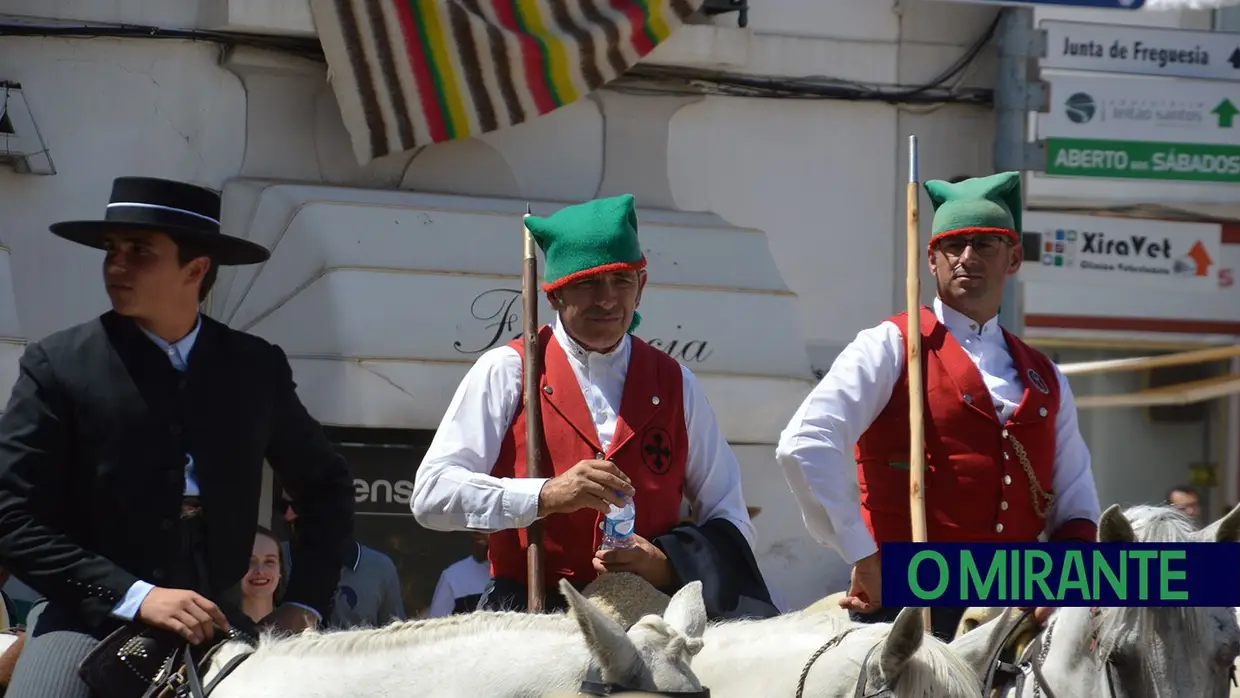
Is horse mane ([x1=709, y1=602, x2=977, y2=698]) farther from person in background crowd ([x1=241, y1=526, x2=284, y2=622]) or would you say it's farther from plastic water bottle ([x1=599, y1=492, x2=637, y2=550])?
person in background crowd ([x1=241, y1=526, x2=284, y2=622])

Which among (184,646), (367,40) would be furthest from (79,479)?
(367,40)

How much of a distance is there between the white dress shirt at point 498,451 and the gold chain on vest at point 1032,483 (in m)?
0.80

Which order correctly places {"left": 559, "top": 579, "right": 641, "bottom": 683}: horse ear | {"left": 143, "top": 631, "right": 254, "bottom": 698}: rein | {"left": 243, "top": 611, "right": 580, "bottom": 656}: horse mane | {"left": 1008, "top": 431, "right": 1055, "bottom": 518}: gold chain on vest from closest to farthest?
{"left": 559, "top": 579, "right": 641, "bottom": 683}: horse ear, {"left": 243, "top": 611, "right": 580, "bottom": 656}: horse mane, {"left": 143, "top": 631, "right": 254, "bottom": 698}: rein, {"left": 1008, "top": 431, "right": 1055, "bottom": 518}: gold chain on vest

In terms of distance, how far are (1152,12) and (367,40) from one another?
5.23 m

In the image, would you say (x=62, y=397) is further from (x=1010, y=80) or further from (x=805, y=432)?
(x=1010, y=80)

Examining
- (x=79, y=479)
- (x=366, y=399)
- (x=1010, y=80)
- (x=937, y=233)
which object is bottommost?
(x=366, y=399)

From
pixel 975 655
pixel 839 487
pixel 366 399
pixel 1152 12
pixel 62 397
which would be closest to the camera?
pixel 975 655

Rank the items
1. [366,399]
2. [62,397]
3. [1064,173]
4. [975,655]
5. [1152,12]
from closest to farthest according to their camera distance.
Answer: [975,655] < [62,397] < [366,399] < [1064,173] < [1152,12]

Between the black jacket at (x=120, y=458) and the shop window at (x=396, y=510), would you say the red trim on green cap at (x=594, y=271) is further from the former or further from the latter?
the shop window at (x=396, y=510)

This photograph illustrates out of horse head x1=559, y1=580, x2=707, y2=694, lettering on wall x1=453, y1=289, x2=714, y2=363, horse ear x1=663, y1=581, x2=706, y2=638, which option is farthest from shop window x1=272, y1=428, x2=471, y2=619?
horse head x1=559, y1=580, x2=707, y2=694

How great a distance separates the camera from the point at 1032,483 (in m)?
4.73

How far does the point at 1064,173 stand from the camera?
9781 millimetres

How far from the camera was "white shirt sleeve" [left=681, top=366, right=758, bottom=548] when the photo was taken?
4.40 metres

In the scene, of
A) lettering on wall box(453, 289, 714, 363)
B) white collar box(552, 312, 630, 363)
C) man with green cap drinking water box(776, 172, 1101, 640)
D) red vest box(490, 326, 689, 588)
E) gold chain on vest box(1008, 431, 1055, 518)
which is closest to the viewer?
red vest box(490, 326, 689, 588)
